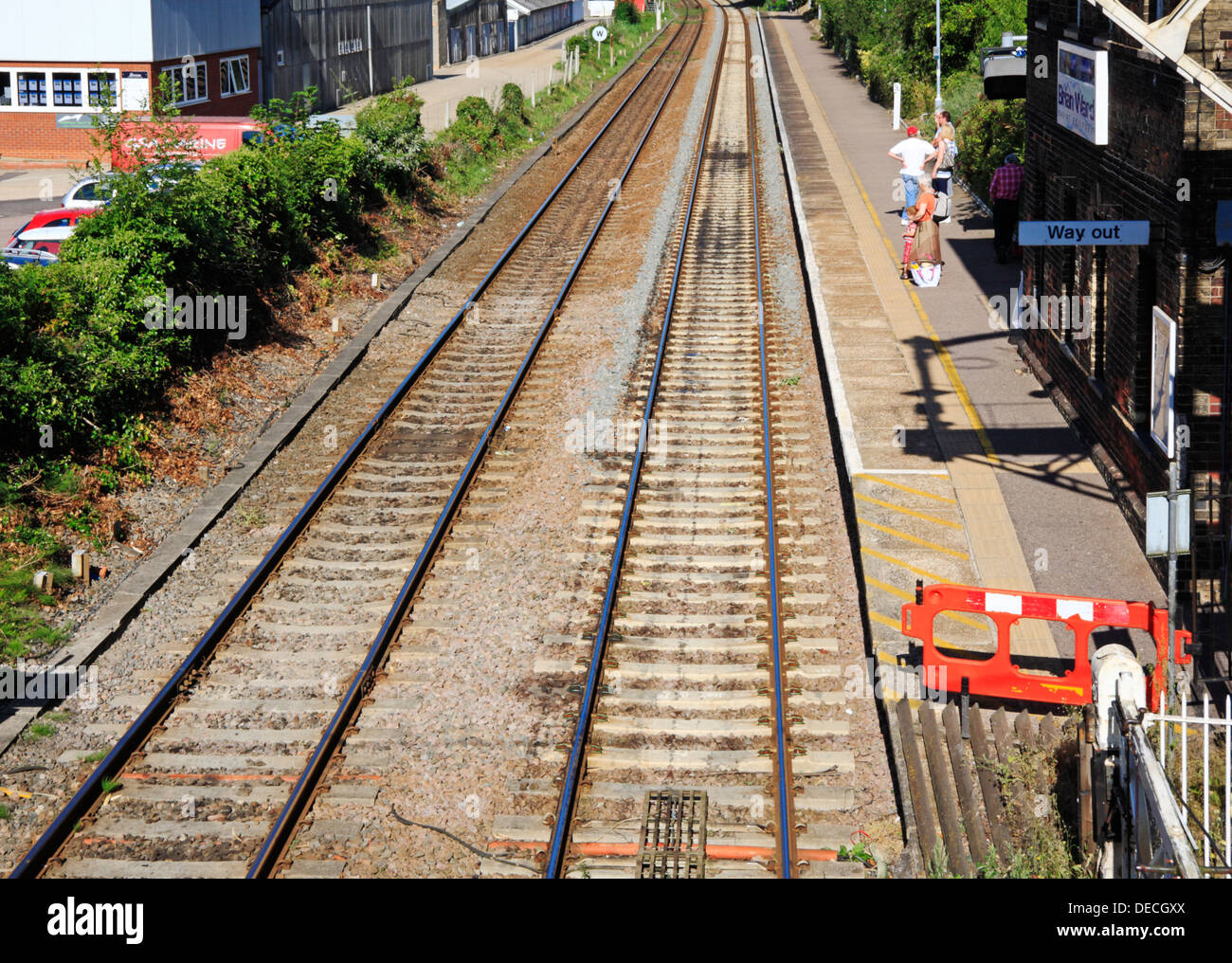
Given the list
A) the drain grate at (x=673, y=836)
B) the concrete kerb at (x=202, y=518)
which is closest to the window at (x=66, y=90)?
the concrete kerb at (x=202, y=518)

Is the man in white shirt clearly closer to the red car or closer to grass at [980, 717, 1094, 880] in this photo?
grass at [980, 717, 1094, 880]

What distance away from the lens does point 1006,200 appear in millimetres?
22844

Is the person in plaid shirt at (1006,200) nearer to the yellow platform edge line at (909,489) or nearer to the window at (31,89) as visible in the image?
the yellow platform edge line at (909,489)

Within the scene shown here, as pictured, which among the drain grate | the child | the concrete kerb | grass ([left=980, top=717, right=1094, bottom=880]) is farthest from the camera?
the child

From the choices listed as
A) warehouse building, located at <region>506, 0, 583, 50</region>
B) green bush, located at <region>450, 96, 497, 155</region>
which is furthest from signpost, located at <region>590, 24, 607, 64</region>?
green bush, located at <region>450, 96, 497, 155</region>

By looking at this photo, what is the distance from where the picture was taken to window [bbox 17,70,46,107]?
1487 inches

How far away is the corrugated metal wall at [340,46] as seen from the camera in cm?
4438

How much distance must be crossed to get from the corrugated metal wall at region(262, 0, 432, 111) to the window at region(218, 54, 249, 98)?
1.00 meters

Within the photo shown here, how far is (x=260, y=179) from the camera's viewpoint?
2041cm

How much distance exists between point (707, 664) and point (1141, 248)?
20.7ft

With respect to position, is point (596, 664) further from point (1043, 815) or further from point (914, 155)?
point (914, 155)

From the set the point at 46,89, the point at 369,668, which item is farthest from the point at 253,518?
the point at 46,89

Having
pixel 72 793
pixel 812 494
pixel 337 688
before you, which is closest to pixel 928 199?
pixel 812 494
